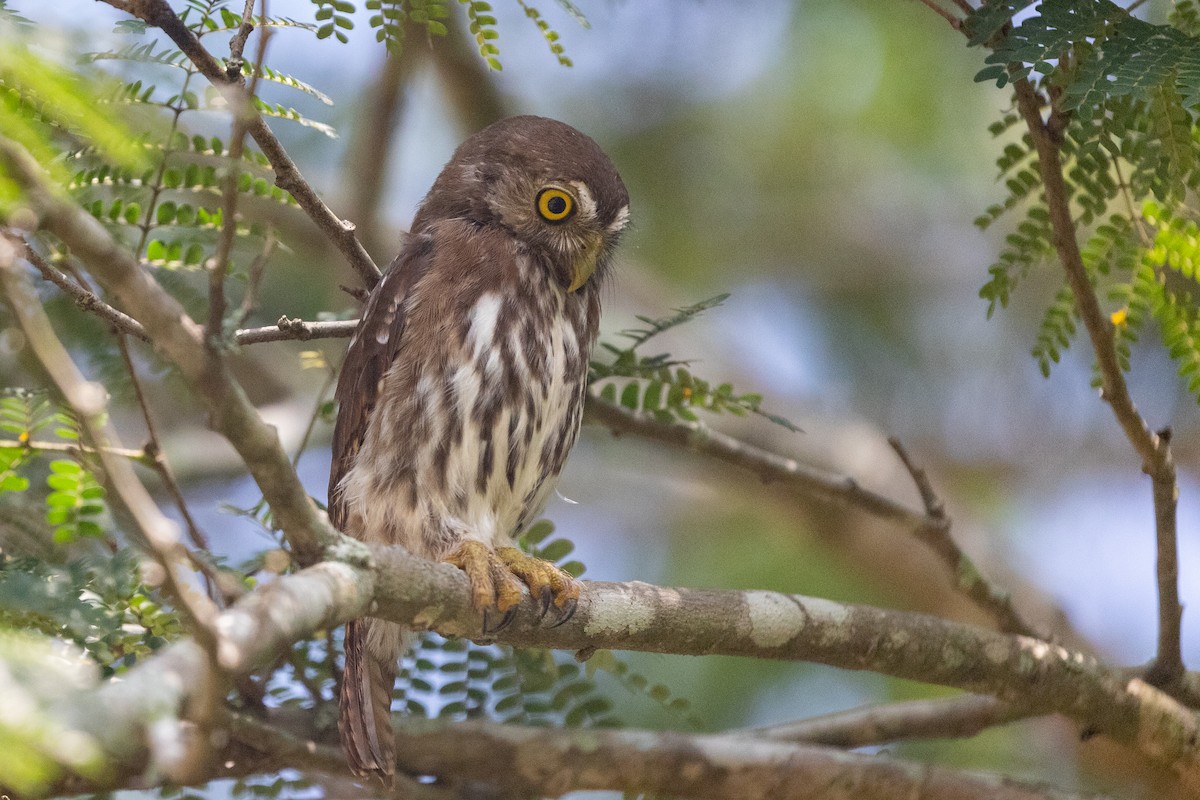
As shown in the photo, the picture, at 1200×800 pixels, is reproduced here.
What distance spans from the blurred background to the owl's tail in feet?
7.24

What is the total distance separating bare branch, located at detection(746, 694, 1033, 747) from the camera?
3.87 m

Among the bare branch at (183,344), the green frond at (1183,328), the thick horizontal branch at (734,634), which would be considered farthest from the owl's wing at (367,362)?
the green frond at (1183,328)

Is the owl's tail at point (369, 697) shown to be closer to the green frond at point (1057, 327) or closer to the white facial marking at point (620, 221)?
the white facial marking at point (620, 221)

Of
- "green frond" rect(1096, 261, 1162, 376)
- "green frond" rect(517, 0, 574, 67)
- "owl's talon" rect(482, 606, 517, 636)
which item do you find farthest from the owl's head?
"green frond" rect(1096, 261, 1162, 376)

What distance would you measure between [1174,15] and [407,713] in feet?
9.66

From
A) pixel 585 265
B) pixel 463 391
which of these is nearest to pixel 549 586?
pixel 463 391

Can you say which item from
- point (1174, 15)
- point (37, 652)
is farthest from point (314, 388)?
point (37, 652)

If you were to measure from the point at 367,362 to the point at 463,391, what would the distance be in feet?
1.07

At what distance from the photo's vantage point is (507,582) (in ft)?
9.64

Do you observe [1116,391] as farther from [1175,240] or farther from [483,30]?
[483,30]

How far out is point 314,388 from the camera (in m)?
6.24

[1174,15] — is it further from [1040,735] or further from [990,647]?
[1040,735]

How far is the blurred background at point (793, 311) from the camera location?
6.01 meters

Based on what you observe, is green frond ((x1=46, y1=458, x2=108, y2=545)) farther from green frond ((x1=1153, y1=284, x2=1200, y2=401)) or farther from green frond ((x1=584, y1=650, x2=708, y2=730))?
green frond ((x1=1153, y1=284, x2=1200, y2=401))
